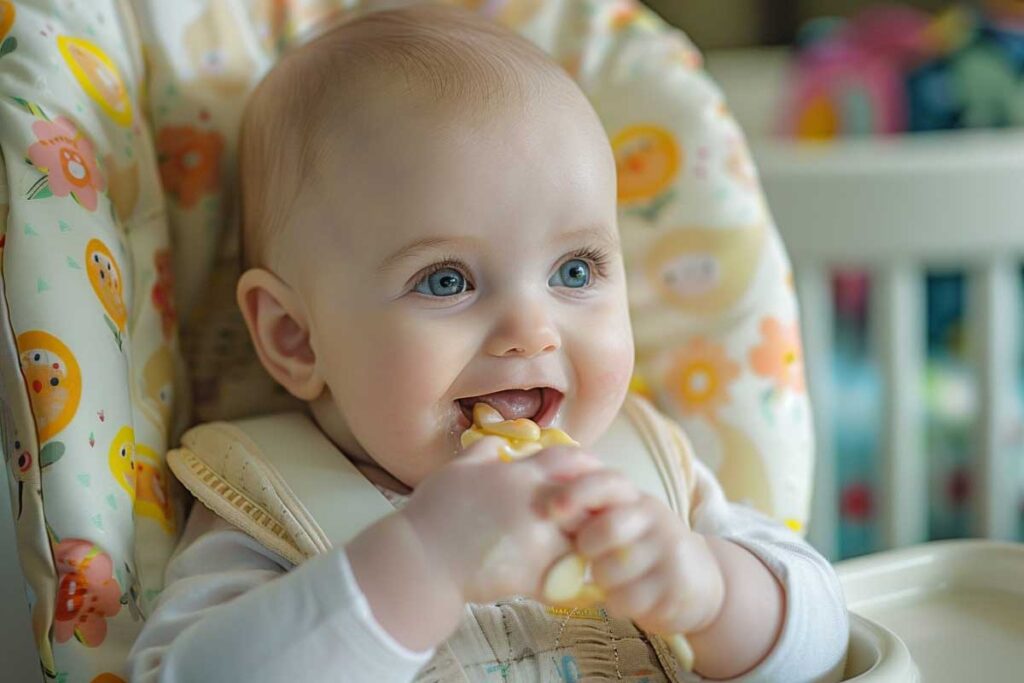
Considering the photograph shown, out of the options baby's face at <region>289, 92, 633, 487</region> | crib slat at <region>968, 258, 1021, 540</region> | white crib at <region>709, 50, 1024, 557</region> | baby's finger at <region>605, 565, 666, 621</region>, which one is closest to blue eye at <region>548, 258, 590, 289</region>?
baby's face at <region>289, 92, 633, 487</region>

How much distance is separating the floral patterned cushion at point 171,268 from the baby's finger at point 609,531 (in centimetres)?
31

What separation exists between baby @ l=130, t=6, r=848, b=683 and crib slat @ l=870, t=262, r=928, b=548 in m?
0.57

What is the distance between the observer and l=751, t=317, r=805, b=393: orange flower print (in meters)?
1.01

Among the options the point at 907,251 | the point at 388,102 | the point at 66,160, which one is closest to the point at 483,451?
the point at 388,102

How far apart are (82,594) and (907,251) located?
3.14ft

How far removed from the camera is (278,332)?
887mm

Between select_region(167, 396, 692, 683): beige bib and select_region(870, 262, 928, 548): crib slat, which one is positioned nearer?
select_region(167, 396, 692, 683): beige bib

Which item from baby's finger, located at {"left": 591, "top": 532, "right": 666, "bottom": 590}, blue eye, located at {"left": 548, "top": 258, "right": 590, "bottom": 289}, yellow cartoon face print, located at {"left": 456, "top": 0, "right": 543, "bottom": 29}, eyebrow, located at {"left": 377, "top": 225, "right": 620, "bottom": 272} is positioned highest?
yellow cartoon face print, located at {"left": 456, "top": 0, "right": 543, "bottom": 29}

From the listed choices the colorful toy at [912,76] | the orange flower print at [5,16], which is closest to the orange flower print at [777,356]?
the orange flower print at [5,16]

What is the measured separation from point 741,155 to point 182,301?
0.46m

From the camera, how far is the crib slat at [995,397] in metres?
1.41

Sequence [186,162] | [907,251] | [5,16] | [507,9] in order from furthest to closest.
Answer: [907,251]
[507,9]
[186,162]
[5,16]

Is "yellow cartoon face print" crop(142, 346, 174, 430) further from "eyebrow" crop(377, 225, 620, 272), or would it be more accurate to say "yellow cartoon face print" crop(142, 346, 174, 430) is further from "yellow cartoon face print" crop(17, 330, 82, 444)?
"eyebrow" crop(377, 225, 620, 272)

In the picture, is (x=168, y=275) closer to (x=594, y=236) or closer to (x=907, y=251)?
(x=594, y=236)
